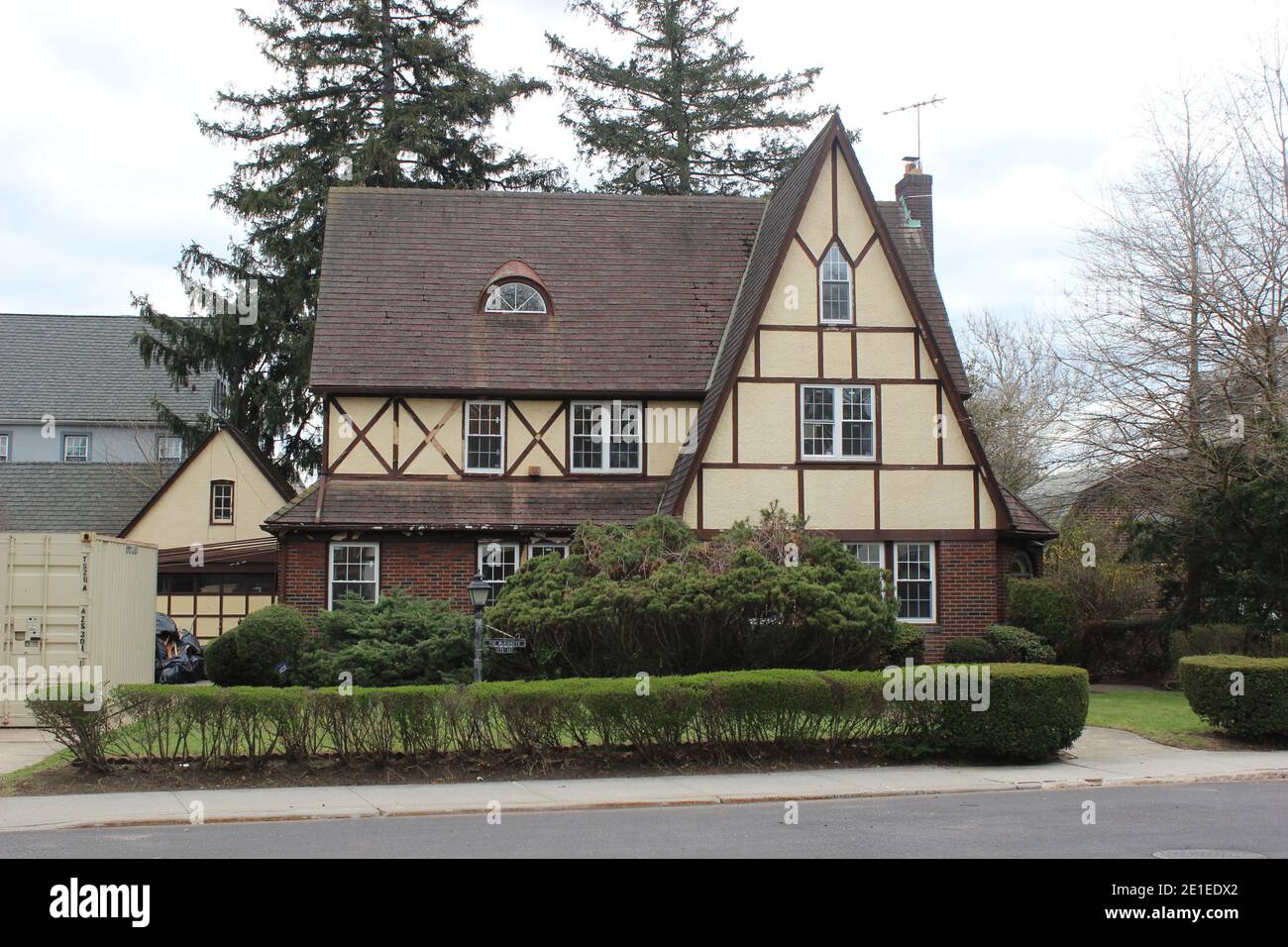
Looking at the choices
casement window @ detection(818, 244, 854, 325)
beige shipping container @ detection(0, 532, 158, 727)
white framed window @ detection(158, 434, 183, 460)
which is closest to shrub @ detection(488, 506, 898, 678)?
beige shipping container @ detection(0, 532, 158, 727)

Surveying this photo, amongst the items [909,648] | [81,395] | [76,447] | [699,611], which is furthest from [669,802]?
[81,395]

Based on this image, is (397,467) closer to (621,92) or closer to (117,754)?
(117,754)

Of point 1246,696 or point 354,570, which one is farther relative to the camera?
point 354,570

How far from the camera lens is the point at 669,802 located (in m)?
12.3

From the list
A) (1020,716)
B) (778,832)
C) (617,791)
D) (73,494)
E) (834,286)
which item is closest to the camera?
(778,832)

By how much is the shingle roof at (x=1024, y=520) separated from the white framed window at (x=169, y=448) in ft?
100.0

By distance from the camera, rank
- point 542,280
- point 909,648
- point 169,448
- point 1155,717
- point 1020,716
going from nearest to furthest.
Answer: point 1020,716, point 1155,717, point 909,648, point 542,280, point 169,448

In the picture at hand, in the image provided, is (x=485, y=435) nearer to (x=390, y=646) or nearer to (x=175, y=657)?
(x=390, y=646)

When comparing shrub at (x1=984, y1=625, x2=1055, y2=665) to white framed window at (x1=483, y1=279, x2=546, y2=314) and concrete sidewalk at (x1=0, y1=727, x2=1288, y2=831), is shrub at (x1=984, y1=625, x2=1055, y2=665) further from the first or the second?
white framed window at (x1=483, y1=279, x2=546, y2=314)

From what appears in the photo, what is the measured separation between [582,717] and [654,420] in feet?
38.9

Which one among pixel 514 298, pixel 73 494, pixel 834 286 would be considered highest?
pixel 514 298

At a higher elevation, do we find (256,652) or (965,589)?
(965,589)

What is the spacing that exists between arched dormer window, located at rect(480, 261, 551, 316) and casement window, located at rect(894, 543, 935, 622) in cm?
896

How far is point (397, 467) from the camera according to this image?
950 inches
